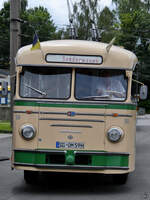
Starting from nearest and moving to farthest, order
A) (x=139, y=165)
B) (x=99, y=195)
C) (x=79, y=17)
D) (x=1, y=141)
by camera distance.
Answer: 1. (x=99, y=195)
2. (x=139, y=165)
3. (x=1, y=141)
4. (x=79, y=17)

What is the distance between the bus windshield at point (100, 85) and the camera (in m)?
9.21

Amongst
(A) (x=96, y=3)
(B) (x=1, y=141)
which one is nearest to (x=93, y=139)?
(B) (x=1, y=141)

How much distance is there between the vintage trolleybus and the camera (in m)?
9.01

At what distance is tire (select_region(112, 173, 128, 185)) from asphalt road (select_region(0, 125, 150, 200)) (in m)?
0.10

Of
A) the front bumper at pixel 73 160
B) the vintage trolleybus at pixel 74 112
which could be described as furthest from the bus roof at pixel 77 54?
the front bumper at pixel 73 160

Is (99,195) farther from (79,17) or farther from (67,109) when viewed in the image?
(79,17)

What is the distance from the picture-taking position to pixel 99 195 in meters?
9.02

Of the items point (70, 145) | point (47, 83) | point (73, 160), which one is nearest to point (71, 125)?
point (70, 145)

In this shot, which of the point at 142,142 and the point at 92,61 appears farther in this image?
the point at 142,142

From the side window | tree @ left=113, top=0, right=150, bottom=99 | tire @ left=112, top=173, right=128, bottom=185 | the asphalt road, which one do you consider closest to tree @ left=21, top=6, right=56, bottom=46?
tree @ left=113, top=0, right=150, bottom=99

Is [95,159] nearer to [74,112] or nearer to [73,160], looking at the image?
[73,160]

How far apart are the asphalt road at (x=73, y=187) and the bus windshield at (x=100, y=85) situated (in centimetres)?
170

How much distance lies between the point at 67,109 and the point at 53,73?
0.73 m

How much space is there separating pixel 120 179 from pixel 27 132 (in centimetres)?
218
